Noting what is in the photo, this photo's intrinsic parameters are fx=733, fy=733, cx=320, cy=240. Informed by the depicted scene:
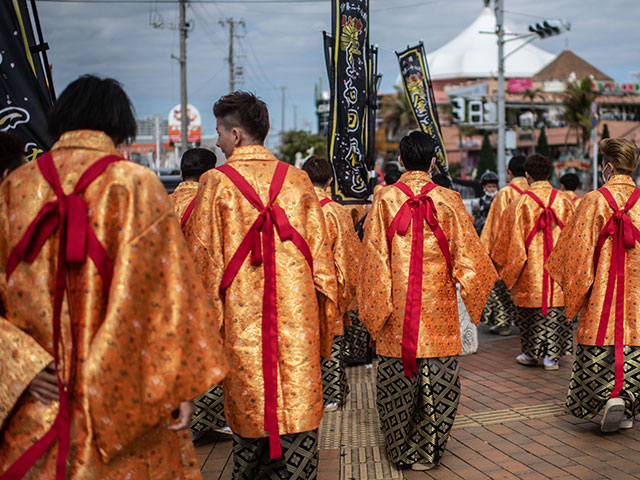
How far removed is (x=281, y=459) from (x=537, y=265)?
→ 169 inches

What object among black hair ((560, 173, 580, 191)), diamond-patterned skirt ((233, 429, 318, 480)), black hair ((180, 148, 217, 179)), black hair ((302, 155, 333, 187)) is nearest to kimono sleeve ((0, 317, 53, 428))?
diamond-patterned skirt ((233, 429, 318, 480))

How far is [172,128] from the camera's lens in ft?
135

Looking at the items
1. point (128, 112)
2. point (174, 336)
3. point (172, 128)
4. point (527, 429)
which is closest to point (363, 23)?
point (527, 429)

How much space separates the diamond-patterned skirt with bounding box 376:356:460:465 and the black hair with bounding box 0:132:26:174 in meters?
2.42

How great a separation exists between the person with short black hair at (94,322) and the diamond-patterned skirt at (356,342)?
480 centimetres

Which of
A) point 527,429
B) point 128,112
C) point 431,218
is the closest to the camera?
point 128,112

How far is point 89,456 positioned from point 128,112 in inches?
42.2

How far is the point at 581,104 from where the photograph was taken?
145 feet

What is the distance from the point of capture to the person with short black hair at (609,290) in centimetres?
443

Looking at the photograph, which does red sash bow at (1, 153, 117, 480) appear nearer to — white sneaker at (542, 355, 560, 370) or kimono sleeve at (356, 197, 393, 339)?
kimono sleeve at (356, 197, 393, 339)

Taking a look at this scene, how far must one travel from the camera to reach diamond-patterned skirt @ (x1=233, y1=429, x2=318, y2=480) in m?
3.26

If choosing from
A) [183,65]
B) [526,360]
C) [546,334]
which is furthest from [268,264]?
[183,65]

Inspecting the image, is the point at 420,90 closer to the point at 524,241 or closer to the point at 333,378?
the point at 524,241

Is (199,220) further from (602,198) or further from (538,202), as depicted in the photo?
(538,202)
